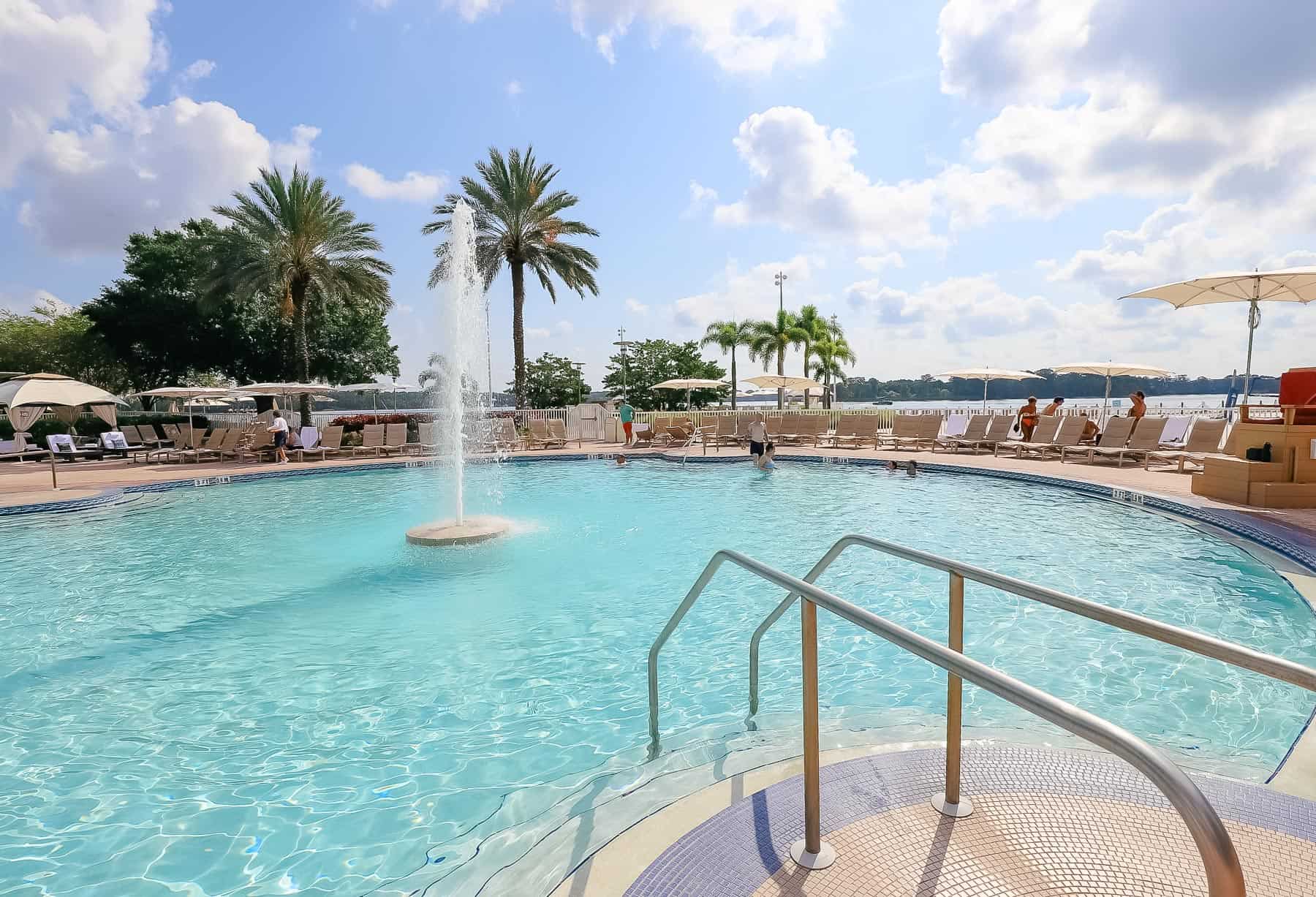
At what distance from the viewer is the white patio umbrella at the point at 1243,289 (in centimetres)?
1092

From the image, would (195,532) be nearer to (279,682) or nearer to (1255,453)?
(279,682)

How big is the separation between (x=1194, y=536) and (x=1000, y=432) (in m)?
9.76

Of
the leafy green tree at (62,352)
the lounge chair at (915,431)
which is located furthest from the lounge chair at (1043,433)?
the leafy green tree at (62,352)

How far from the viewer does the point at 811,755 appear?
7.83 feet

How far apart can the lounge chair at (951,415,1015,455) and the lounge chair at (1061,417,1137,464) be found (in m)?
1.99

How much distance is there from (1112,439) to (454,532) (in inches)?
580

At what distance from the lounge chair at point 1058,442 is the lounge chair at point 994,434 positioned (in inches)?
24.2

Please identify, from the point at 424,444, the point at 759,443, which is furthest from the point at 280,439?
the point at 759,443

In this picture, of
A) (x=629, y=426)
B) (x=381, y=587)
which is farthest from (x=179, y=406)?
(x=381, y=587)

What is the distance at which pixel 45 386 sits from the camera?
14.1 metres

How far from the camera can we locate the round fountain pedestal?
9.22 metres

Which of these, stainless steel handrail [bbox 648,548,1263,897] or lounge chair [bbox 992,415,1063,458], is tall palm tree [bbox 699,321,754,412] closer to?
lounge chair [bbox 992,415,1063,458]

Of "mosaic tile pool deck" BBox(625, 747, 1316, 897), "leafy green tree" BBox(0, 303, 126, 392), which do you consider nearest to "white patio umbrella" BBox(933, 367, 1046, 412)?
"mosaic tile pool deck" BBox(625, 747, 1316, 897)

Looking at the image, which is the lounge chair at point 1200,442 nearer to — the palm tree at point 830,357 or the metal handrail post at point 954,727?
the metal handrail post at point 954,727
